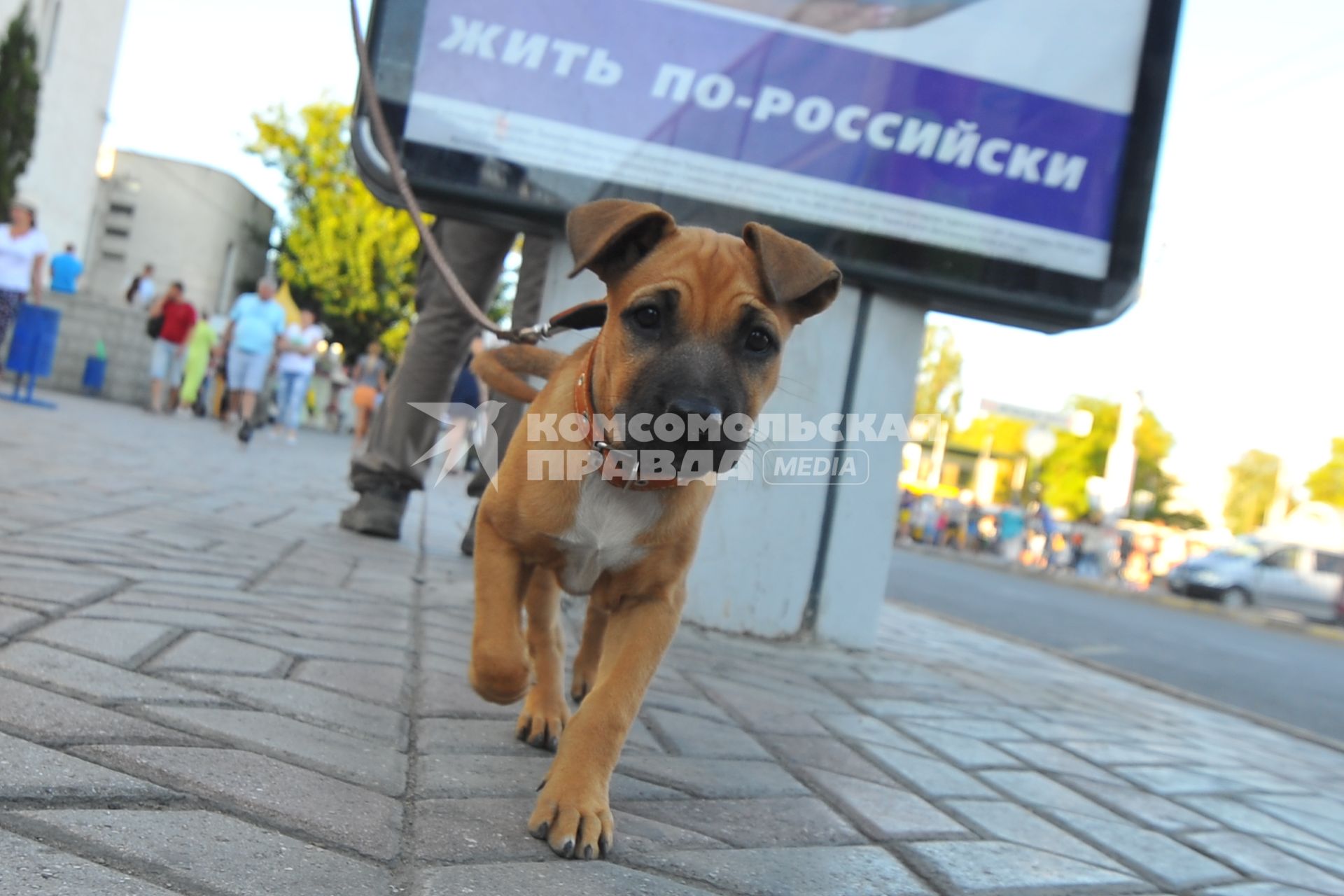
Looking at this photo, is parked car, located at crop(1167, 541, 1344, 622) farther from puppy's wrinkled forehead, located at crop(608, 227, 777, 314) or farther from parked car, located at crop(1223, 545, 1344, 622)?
puppy's wrinkled forehead, located at crop(608, 227, 777, 314)

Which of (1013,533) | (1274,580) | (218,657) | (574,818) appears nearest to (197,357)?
(218,657)

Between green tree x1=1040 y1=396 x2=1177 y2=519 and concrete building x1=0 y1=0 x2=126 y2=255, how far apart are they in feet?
226

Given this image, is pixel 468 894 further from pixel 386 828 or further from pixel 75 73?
pixel 75 73

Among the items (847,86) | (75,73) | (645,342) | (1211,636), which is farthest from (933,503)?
(645,342)

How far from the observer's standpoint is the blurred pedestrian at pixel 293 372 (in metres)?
16.0

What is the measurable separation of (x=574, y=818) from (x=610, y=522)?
715mm

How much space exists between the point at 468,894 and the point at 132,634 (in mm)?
1614

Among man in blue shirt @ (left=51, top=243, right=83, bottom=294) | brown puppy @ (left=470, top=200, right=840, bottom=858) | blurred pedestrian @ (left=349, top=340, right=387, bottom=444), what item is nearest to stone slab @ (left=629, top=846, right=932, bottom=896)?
brown puppy @ (left=470, top=200, right=840, bottom=858)

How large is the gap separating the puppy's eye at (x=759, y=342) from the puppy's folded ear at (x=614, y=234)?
0.36 metres

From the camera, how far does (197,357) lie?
19234mm

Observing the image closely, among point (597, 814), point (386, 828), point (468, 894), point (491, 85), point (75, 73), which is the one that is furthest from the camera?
point (75, 73)

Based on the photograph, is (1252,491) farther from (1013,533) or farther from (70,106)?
(70,106)

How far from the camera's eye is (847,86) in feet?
16.9

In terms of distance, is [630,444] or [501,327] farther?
[501,327]
